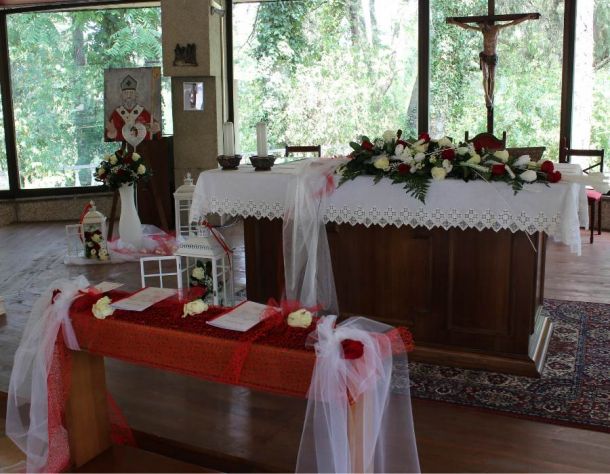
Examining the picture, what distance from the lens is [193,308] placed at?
243 centimetres

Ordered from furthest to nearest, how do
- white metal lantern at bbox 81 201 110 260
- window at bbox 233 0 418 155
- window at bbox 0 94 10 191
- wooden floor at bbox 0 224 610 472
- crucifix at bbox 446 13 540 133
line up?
window at bbox 0 94 10 191 → window at bbox 233 0 418 155 → crucifix at bbox 446 13 540 133 → white metal lantern at bbox 81 201 110 260 → wooden floor at bbox 0 224 610 472

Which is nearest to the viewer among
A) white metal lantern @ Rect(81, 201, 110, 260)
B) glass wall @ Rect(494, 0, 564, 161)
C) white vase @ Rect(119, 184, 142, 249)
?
white metal lantern @ Rect(81, 201, 110, 260)

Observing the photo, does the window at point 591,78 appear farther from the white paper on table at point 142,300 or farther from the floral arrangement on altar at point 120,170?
the white paper on table at point 142,300

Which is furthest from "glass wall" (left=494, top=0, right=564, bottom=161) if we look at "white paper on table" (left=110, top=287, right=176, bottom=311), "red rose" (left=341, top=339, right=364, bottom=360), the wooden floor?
"red rose" (left=341, top=339, right=364, bottom=360)

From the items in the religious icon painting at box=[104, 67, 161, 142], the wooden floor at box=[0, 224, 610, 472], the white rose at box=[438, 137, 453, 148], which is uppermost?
the religious icon painting at box=[104, 67, 161, 142]

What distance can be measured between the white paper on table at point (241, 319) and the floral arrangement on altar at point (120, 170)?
4158 millimetres

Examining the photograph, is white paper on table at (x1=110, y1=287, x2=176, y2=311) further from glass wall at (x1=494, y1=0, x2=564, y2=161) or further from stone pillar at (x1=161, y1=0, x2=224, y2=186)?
glass wall at (x1=494, y1=0, x2=564, y2=161)

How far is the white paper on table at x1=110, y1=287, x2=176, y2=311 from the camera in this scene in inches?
99.7

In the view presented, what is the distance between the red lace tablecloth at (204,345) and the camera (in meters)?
2.12

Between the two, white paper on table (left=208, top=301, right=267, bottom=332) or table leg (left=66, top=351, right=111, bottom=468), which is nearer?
white paper on table (left=208, top=301, right=267, bottom=332)

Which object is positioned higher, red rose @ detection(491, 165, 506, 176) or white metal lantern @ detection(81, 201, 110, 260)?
red rose @ detection(491, 165, 506, 176)

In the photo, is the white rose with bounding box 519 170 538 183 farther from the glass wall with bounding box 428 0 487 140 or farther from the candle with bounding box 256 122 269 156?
the glass wall with bounding box 428 0 487 140

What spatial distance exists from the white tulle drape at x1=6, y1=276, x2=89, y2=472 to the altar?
1527mm

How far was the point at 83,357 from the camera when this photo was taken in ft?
8.65
